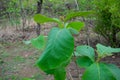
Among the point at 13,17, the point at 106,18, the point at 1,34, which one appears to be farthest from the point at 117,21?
the point at 13,17

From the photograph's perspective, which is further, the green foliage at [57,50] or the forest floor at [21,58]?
the forest floor at [21,58]

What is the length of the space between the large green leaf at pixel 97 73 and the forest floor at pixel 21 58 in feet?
9.11

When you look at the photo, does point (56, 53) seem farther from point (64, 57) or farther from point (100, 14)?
point (100, 14)

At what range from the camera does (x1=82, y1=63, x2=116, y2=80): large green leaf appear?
702 millimetres

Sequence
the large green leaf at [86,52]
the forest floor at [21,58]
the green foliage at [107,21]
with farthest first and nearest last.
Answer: the green foliage at [107,21]
the forest floor at [21,58]
the large green leaf at [86,52]

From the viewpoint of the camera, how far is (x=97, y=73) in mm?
707

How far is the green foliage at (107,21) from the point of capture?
553cm

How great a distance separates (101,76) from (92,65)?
2.1 inches

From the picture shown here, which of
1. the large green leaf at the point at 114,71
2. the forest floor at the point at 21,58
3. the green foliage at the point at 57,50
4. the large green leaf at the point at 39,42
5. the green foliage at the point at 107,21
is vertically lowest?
the forest floor at the point at 21,58

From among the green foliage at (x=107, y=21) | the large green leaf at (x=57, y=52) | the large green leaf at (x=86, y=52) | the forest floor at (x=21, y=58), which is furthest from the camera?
the green foliage at (x=107, y=21)

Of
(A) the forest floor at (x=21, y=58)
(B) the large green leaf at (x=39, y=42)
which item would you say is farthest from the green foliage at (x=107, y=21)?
(B) the large green leaf at (x=39, y=42)

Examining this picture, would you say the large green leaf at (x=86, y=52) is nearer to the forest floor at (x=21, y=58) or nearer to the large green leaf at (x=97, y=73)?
the large green leaf at (x=97, y=73)

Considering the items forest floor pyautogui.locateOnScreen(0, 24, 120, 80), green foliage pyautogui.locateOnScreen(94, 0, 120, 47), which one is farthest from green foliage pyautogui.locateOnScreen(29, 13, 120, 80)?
green foliage pyautogui.locateOnScreen(94, 0, 120, 47)

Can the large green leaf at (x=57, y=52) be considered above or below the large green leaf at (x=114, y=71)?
above
